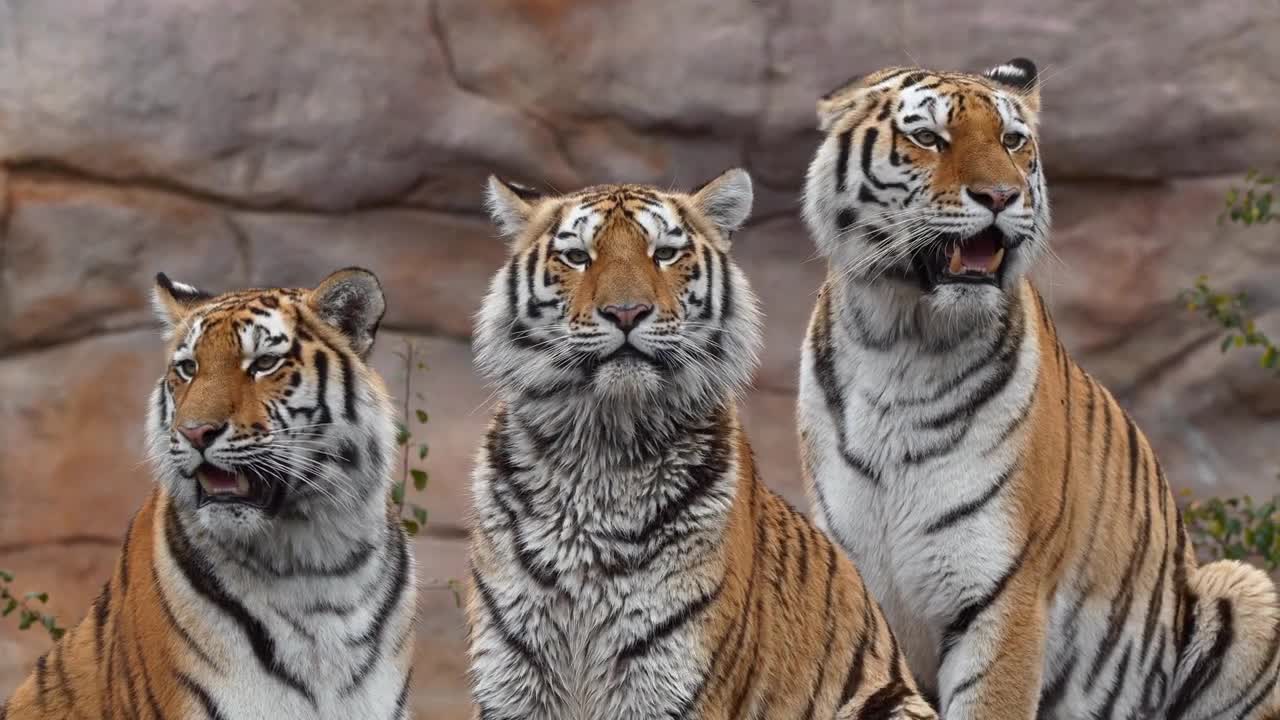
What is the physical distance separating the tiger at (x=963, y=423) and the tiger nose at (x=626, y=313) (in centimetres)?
84

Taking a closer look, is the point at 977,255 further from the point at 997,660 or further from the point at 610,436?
the point at 610,436

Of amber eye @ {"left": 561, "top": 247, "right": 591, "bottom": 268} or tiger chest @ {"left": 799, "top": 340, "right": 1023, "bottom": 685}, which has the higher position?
amber eye @ {"left": 561, "top": 247, "right": 591, "bottom": 268}

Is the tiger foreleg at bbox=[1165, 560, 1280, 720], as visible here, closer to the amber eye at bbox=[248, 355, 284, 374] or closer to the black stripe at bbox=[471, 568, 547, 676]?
the black stripe at bbox=[471, 568, 547, 676]

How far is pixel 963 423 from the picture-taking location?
3.78 m

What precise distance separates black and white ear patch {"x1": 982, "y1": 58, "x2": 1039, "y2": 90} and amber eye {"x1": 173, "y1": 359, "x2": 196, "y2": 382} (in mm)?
1823

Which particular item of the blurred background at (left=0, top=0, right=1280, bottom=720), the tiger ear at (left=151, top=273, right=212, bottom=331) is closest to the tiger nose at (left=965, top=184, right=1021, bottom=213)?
the tiger ear at (left=151, top=273, right=212, bottom=331)

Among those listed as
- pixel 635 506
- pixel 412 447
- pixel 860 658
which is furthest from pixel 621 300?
pixel 412 447

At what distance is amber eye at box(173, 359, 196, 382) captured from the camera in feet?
11.2

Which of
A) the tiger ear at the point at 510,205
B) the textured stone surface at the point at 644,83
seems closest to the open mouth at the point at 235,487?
the tiger ear at the point at 510,205

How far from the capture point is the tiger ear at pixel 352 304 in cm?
358

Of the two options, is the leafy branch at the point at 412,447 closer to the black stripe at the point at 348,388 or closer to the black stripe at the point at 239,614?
the black stripe at the point at 348,388

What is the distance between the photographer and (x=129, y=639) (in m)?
3.46

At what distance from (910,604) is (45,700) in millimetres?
1741

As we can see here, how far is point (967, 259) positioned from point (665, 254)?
0.80 m
